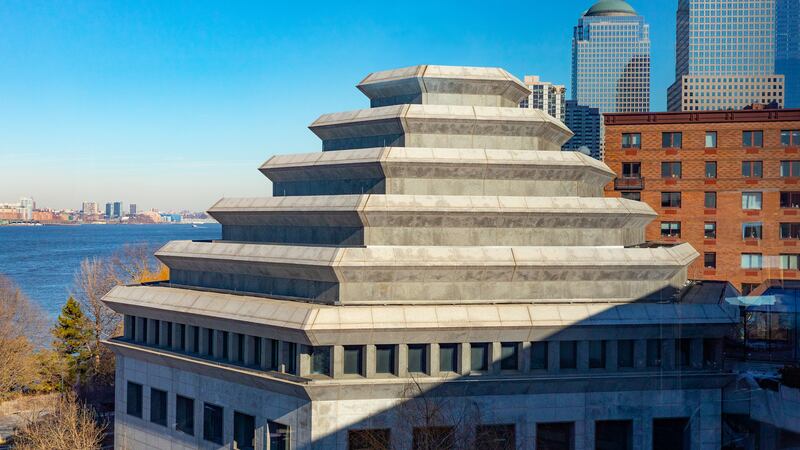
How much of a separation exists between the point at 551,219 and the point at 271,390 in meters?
14.8

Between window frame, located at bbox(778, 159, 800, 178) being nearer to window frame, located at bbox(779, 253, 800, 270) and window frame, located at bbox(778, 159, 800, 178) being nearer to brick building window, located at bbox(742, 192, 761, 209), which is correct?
brick building window, located at bbox(742, 192, 761, 209)

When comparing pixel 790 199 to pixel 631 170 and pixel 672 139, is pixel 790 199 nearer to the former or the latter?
pixel 672 139

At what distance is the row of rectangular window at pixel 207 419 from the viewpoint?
31734 millimetres

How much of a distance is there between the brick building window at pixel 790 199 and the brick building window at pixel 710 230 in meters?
5.49

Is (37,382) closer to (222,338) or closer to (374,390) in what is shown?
(222,338)

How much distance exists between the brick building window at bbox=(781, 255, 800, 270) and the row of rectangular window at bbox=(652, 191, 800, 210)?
13.2ft

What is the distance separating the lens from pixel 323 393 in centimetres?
3022

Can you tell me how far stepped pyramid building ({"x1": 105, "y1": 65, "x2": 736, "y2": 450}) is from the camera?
3086cm

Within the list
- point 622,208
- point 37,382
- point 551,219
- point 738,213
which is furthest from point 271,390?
point 738,213

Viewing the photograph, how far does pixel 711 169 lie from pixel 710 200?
100 inches

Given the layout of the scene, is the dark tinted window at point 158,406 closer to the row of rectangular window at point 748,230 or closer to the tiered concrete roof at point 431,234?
the tiered concrete roof at point 431,234

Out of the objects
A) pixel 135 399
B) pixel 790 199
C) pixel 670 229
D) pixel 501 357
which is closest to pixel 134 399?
pixel 135 399

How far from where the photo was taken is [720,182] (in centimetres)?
6109

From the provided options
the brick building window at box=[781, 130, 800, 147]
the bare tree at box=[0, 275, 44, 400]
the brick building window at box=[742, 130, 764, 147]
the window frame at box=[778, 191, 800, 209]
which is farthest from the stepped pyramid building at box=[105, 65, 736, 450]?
the brick building window at box=[781, 130, 800, 147]
